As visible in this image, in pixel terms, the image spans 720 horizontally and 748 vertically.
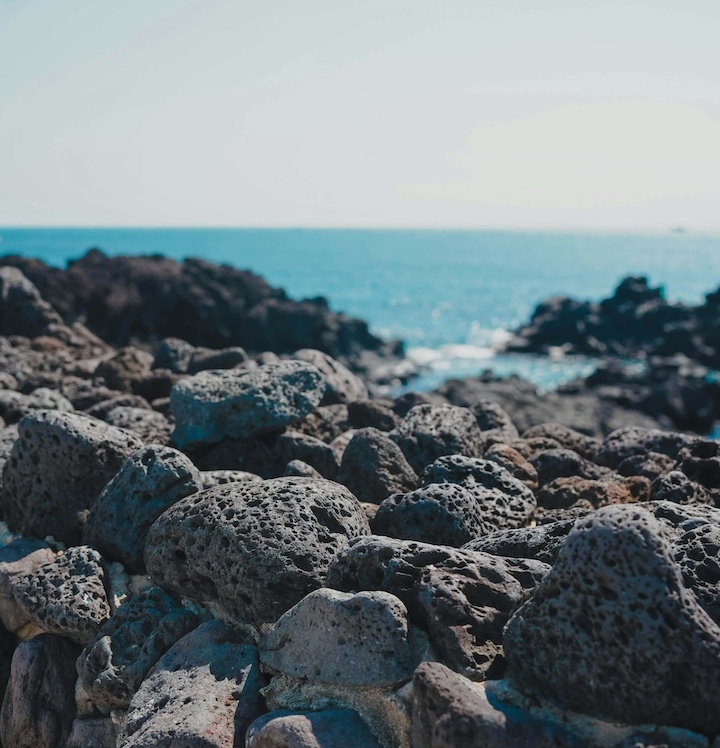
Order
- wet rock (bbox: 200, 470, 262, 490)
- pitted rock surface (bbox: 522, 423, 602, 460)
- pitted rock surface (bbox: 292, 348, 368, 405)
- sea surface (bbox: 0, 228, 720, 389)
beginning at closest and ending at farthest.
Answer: wet rock (bbox: 200, 470, 262, 490) → pitted rock surface (bbox: 522, 423, 602, 460) → pitted rock surface (bbox: 292, 348, 368, 405) → sea surface (bbox: 0, 228, 720, 389)

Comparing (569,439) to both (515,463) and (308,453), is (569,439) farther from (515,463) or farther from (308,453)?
(308,453)

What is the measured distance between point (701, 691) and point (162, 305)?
28.4m

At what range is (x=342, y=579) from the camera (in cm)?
365

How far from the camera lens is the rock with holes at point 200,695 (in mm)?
3276

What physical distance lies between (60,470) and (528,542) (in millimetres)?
2870

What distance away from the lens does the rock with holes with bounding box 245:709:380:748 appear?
3.02 m

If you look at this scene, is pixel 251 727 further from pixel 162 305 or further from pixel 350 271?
pixel 350 271

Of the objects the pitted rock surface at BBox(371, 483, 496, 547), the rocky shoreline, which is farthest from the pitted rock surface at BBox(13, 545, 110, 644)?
the pitted rock surface at BBox(371, 483, 496, 547)

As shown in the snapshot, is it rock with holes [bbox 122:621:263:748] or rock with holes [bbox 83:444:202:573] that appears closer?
rock with holes [bbox 122:621:263:748]

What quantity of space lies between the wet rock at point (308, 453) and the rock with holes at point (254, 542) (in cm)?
118

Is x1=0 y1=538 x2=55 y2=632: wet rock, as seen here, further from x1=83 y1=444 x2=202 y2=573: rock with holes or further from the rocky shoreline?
x1=83 y1=444 x2=202 y2=573: rock with holes

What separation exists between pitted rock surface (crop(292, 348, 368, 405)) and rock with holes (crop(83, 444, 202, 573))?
8.77 feet

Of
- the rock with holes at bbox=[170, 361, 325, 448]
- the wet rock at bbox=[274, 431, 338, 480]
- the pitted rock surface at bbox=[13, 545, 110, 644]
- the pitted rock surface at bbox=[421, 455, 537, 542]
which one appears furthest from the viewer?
the rock with holes at bbox=[170, 361, 325, 448]

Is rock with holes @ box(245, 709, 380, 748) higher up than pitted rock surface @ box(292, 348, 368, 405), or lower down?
lower down
